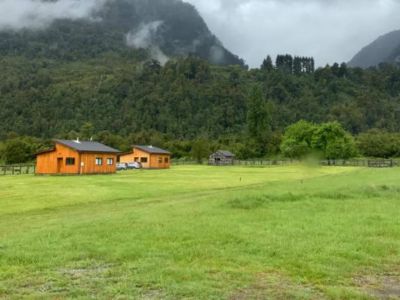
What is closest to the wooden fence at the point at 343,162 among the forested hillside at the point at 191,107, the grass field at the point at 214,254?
the forested hillside at the point at 191,107

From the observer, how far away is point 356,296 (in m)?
7.57

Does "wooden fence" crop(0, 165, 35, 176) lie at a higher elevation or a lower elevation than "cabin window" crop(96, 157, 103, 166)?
lower

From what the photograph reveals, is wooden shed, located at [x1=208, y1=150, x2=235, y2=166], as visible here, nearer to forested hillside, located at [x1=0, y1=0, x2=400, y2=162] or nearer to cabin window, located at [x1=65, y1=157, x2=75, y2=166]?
forested hillside, located at [x1=0, y1=0, x2=400, y2=162]

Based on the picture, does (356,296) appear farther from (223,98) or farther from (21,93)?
(21,93)

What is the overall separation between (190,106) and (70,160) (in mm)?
102941

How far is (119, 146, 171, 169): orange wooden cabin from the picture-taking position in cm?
7481

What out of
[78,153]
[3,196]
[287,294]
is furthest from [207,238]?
[78,153]

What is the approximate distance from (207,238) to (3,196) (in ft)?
63.5

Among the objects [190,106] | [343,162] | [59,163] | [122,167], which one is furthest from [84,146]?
[190,106]

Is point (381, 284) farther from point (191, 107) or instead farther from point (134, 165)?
point (191, 107)

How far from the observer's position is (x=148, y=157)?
74.8m

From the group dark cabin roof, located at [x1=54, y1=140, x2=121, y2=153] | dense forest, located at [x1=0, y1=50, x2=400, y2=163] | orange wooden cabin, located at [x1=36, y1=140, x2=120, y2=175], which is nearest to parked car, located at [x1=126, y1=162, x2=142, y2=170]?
dark cabin roof, located at [x1=54, y1=140, x2=121, y2=153]

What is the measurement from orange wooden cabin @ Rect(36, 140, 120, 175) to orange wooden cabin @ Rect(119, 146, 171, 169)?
58.2 feet

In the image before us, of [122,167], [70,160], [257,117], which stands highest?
[257,117]
